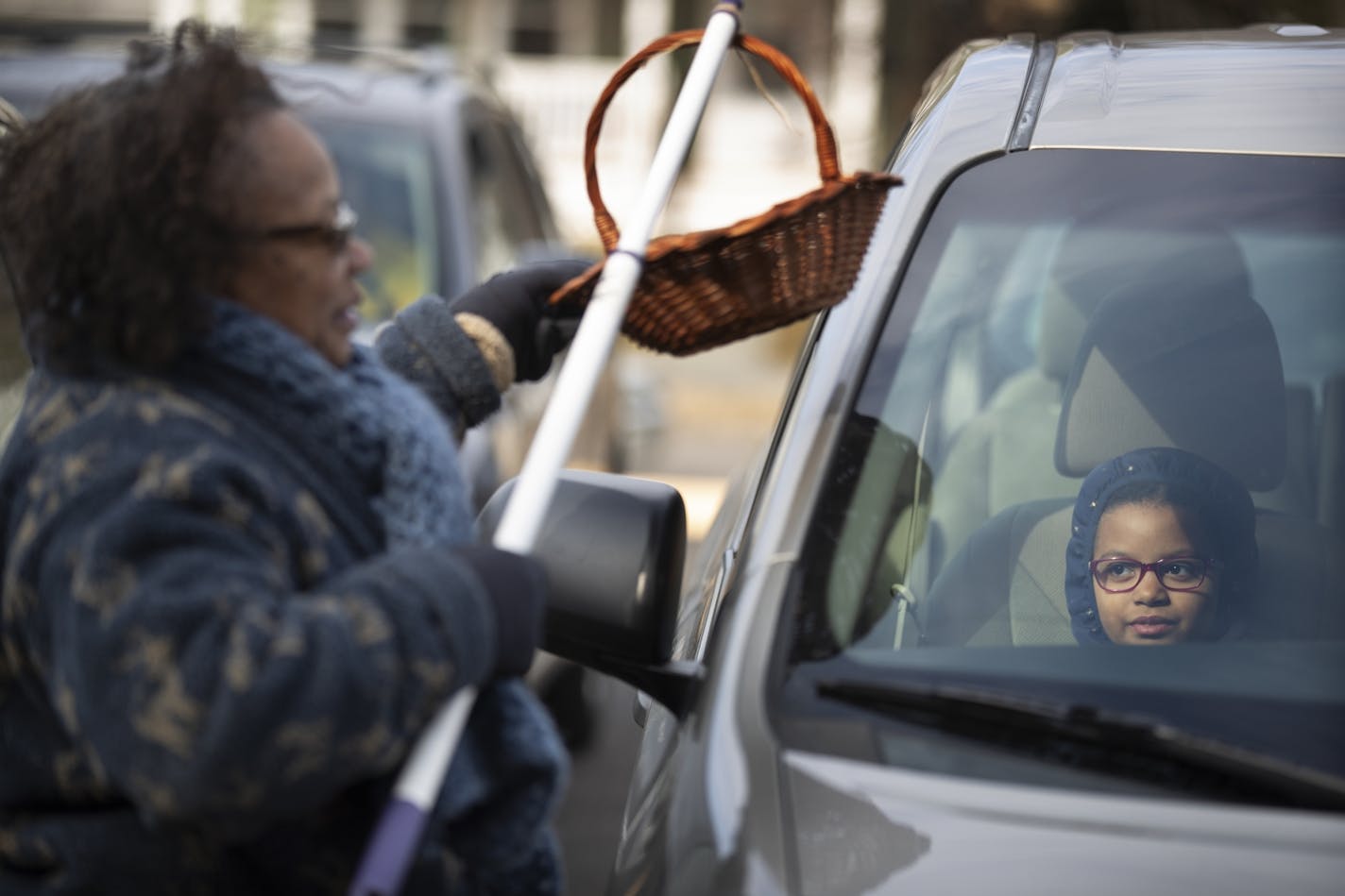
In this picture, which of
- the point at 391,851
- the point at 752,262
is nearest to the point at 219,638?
the point at 391,851

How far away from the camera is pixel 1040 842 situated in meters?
1.54

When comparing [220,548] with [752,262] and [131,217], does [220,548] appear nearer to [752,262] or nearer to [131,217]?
[131,217]

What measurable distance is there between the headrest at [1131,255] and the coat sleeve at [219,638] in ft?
3.73

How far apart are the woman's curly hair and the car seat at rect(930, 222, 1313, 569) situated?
1021 mm

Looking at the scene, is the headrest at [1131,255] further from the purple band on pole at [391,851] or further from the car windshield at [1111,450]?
the purple band on pole at [391,851]

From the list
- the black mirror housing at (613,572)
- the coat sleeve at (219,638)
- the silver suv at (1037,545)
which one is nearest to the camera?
the coat sleeve at (219,638)

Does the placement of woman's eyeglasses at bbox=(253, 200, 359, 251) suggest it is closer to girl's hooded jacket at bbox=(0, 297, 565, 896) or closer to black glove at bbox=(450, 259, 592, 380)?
girl's hooded jacket at bbox=(0, 297, 565, 896)

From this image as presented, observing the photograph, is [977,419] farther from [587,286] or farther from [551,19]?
[551,19]

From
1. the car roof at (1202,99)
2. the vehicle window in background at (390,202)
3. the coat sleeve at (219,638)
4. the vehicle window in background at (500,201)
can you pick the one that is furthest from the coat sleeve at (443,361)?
the vehicle window in background at (500,201)

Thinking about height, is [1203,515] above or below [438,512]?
below

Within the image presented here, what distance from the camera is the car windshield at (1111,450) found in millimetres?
1857

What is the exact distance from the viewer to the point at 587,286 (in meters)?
2.08

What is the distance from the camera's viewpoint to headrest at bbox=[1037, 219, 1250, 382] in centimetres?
222

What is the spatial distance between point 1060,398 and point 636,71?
793mm
